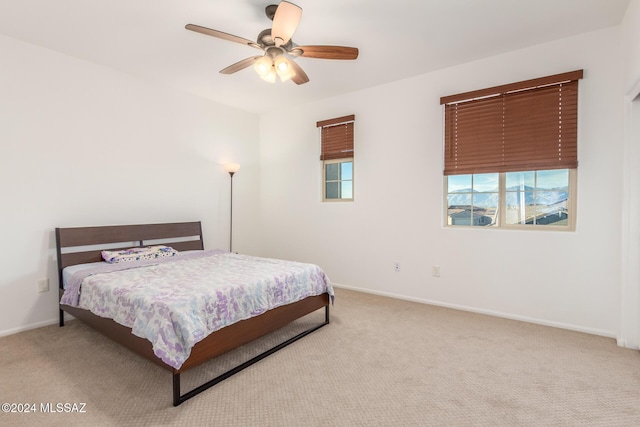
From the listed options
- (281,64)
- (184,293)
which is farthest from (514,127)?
(184,293)

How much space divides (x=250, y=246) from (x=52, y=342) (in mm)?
2849

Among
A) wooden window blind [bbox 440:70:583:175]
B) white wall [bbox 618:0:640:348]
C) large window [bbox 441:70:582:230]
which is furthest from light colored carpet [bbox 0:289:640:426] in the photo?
wooden window blind [bbox 440:70:583:175]

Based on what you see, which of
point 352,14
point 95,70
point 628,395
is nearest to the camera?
point 628,395

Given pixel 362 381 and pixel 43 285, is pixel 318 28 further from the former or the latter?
pixel 43 285

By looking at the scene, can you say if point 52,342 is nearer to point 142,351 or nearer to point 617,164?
point 142,351

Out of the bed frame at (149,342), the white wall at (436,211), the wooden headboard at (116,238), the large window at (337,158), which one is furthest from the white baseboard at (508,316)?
the wooden headboard at (116,238)

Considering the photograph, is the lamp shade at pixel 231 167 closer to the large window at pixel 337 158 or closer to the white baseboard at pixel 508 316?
the large window at pixel 337 158

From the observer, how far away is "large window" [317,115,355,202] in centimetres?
445

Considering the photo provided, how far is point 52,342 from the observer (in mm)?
2754

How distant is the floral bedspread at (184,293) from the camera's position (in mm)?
1909

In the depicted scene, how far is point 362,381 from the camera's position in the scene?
6.98ft

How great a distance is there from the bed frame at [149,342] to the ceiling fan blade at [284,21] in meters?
2.07

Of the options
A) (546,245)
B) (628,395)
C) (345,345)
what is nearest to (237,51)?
(345,345)

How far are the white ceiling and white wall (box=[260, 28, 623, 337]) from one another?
0.30 meters
